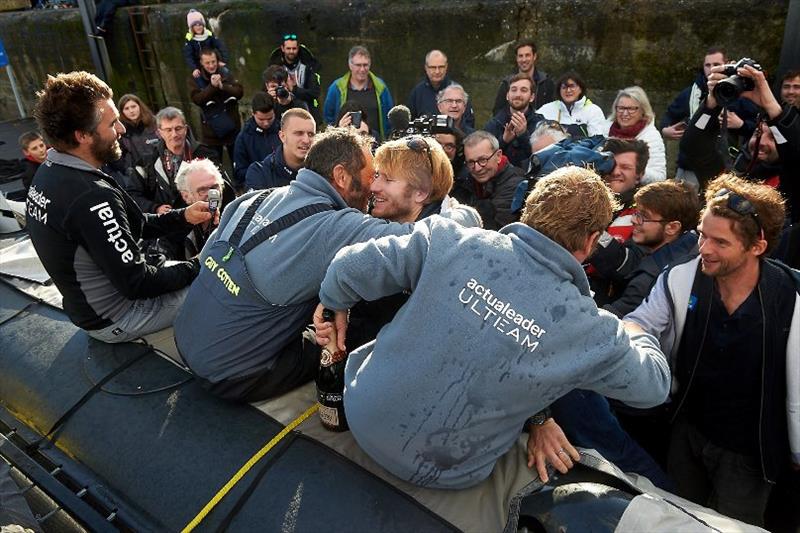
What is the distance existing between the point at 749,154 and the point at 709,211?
73.3 inches

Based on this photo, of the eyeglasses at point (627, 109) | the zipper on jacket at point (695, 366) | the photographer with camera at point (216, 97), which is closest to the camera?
the zipper on jacket at point (695, 366)

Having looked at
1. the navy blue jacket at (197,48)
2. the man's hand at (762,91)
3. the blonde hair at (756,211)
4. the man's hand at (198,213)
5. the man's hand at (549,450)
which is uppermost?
the navy blue jacket at (197,48)

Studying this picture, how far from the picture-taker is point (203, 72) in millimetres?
6625

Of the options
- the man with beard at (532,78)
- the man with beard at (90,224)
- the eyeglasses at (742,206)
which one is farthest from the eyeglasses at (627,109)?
the man with beard at (90,224)

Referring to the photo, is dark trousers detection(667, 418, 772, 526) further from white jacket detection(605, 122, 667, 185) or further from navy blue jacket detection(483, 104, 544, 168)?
navy blue jacket detection(483, 104, 544, 168)

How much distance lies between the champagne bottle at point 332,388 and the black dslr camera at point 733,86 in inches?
106

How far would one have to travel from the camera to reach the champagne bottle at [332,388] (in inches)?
78.2

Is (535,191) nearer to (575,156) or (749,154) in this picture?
(575,156)

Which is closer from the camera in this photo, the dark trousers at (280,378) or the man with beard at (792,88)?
the dark trousers at (280,378)

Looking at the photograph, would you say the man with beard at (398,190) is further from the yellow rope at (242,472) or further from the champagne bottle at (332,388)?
the yellow rope at (242,472)

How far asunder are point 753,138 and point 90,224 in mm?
3652

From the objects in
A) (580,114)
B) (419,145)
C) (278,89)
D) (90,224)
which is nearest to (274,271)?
(419,145)

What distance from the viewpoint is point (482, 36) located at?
20.8ft

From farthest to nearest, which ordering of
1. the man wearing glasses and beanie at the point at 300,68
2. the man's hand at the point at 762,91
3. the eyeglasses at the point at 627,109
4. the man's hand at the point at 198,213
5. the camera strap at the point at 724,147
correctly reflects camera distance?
the man wearing glasses and beanie at the point at 300,68 → the eyeglasses at the point at 627,109 → the camera strap at the point at 724,147 → the man's hand at the point at 762,91 → the man's hand at the point at 198,213
